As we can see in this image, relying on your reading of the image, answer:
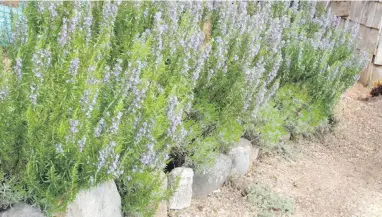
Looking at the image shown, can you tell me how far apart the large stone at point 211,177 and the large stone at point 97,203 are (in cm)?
96

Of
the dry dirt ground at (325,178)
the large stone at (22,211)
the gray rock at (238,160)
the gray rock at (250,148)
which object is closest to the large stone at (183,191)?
the dry dirt ground at (325,178)

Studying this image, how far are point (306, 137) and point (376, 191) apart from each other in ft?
3.38

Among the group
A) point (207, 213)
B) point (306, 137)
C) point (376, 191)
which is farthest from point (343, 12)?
point (207, 213)

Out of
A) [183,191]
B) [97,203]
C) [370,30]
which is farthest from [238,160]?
[370,30]

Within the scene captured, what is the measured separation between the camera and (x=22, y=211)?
2.40 m

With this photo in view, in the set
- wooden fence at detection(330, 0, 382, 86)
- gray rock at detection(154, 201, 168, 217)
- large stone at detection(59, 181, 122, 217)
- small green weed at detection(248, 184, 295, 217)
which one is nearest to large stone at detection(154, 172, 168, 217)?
gray rock at detection(154, 201, 168, 217)

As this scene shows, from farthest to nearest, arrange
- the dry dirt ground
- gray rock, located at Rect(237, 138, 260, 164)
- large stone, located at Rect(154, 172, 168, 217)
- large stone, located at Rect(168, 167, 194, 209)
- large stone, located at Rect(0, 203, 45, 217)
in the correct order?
1. gray rock, located at Rect(237, 138, 260, 164)
2. the dry dirt ground
3. large stone, located at Rect(168, 167, 194, 209)
4. large stone, located at Rect(154, 172, 168, 217)
5. large stone, located at Rect(0, 203, 45, 217)

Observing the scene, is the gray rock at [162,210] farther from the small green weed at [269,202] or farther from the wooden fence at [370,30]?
the wooden fence at [370,30]

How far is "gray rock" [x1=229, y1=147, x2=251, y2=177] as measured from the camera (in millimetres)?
4148

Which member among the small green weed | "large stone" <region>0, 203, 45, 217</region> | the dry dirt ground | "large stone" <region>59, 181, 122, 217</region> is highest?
"large stone" <region>0, 203, 45, 217</region>

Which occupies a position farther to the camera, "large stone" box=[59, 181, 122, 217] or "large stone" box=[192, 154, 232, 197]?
"large stone" box=[192, 154, 232, 197]

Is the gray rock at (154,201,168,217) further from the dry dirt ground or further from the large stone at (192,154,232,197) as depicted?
the large stone at (192,154,232,197)

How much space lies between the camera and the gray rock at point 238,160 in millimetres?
4148

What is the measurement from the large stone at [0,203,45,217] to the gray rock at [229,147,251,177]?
2010 mm
